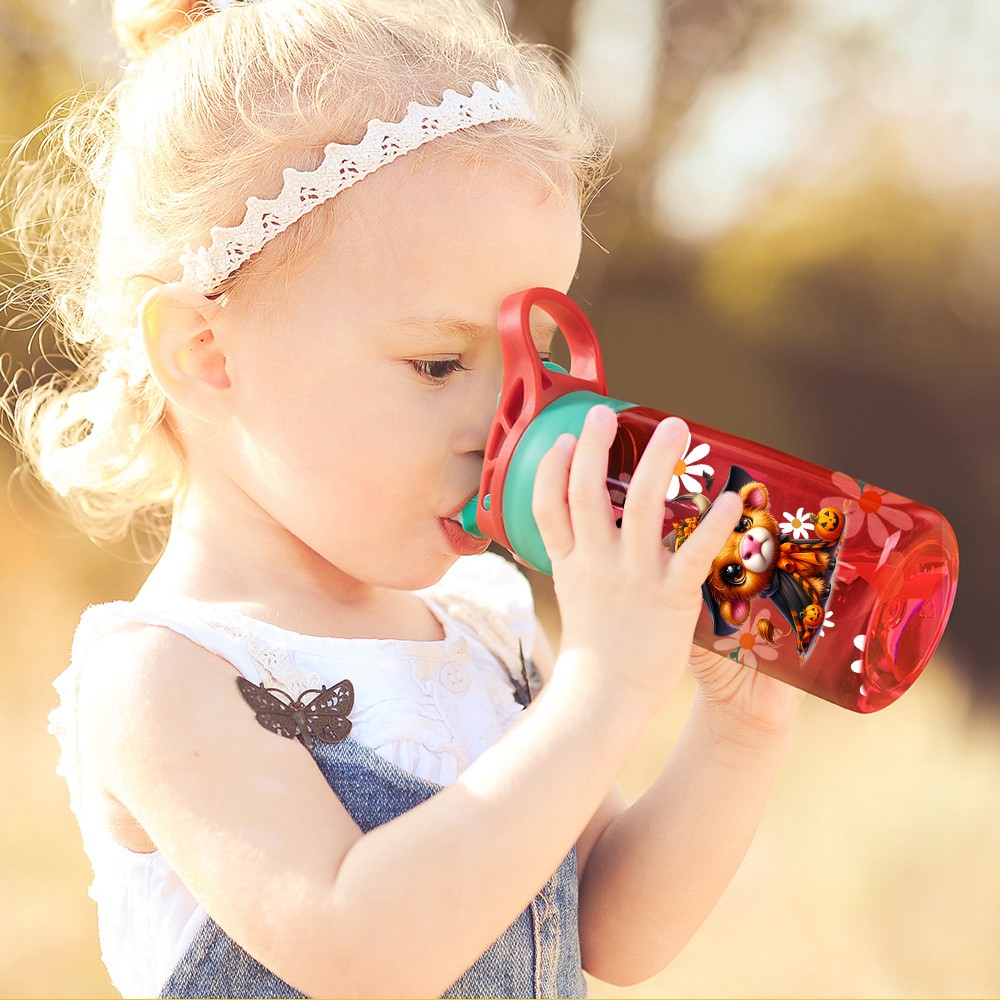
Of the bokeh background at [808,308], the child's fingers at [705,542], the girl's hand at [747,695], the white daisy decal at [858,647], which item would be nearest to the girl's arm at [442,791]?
the child's fingers at [705,542]

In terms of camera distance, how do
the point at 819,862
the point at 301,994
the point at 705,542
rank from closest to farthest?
the point at 705,542
the point at 301,994
the point at 819,862

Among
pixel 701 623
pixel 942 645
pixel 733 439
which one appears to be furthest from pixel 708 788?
pixel 942 645

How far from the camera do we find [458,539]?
1.14m

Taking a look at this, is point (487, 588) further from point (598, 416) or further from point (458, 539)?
point (598, 416)

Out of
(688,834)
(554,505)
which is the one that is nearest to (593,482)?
(554,505)

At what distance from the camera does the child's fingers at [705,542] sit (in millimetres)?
889

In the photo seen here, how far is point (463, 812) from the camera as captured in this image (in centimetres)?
88

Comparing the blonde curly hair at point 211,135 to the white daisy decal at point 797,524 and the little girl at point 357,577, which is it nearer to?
the little girl at point 357,577

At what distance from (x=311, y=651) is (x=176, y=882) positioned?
24cm

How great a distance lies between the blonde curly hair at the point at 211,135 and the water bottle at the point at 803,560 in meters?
0.37

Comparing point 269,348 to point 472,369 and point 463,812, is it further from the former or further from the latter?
point 463,812

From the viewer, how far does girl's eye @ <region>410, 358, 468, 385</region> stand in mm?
1095

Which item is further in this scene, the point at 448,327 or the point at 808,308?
the point at 808,308

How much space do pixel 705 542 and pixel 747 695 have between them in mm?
355
